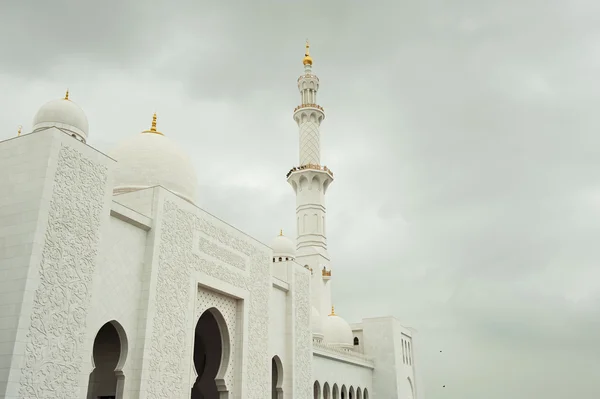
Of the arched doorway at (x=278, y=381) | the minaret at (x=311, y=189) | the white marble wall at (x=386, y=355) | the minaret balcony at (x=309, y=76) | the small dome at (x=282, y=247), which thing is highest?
the minaret balcony at (x=309, y=76)

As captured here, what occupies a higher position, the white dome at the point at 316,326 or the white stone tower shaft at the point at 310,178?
the white stone tower shaft at the point at 310,178

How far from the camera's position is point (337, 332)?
860 inches

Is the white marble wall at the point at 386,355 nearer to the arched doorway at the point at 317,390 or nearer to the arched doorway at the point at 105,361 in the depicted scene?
the arched doorway at the point at 317,390

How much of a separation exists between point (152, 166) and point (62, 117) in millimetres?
2495

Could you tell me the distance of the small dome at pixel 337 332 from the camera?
21703 millimetres

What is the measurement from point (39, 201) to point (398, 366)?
1891 cm

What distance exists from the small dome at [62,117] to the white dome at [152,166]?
71.6 inches

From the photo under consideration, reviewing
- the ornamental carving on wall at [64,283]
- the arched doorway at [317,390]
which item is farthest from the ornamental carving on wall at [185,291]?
the arched doorway at [317,390]

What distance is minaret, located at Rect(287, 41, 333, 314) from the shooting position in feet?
75.6

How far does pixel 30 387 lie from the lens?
7266mm

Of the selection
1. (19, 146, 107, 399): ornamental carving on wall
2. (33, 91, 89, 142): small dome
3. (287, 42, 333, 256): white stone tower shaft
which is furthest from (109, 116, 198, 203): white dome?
(287, 42, 333, 256): white stone tower shaft

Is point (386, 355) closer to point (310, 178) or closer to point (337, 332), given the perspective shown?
point (337, 332)

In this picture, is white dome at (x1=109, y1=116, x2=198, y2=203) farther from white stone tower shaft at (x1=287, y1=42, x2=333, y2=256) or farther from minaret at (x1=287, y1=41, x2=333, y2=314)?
white stone tower shaft at (x1=287, y1=42, x2=333, y2=256)

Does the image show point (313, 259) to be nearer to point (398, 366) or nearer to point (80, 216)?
point (398, 366)
